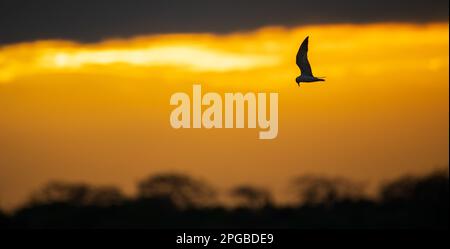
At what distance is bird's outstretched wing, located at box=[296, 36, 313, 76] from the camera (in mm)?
→ 25189

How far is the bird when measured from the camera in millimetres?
25359

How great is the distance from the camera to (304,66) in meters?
25.9

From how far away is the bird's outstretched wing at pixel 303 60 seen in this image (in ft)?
82.6

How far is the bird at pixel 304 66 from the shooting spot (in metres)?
25.4

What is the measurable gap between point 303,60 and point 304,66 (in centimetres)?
30

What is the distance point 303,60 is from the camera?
2567cm
